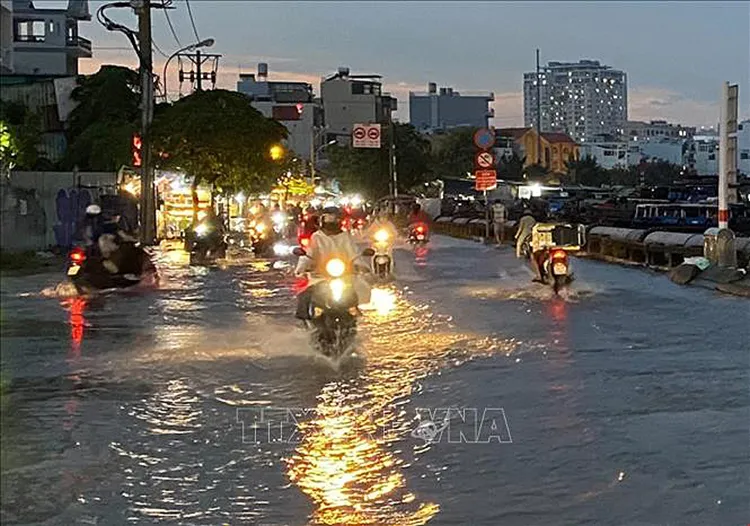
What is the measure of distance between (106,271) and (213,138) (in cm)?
1674

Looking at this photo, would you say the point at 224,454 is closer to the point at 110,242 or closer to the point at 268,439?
the point at 268,439

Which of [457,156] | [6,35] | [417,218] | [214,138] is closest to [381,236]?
[417,218]

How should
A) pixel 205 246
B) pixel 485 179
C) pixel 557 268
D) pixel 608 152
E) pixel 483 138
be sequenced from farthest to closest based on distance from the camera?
pixel 608 152, pixel 485 179, pixel 483 138, pixel 205 246, pixel 557 268

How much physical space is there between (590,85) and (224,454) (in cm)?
13782

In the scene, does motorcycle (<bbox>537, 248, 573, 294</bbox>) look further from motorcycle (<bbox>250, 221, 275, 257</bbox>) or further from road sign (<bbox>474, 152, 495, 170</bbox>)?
road sign (<bbox>474, 152, 495, 170</bbox>)

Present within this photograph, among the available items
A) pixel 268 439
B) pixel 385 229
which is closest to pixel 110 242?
pixel 385 229

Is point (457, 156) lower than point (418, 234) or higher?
higher

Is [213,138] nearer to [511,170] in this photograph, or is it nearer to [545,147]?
[511,170]

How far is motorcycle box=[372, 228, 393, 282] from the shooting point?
21047 mm

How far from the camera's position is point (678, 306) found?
15555 millimetres

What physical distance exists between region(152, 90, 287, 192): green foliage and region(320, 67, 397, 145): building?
7167 centimetres

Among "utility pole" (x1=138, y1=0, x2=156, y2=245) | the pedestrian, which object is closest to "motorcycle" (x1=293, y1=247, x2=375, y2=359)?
"utility pole" (x1=138, y1=0, x2=156, y2=245)

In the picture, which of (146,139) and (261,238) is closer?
(146,139)

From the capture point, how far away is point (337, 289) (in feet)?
35.1
